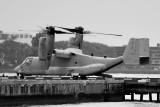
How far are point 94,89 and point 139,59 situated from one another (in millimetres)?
8580

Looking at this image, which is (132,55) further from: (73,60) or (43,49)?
(43,49)

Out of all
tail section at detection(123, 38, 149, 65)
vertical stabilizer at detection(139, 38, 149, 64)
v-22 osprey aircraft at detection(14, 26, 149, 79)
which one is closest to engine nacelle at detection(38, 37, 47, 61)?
v-22 osprey aircraft at detection(14, 26, 149, 79)

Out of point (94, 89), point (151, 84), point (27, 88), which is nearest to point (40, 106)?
point (27, 88)

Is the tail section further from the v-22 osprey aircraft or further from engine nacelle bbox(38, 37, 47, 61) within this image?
engine nacelle bbox(38, 37, 47, 61)

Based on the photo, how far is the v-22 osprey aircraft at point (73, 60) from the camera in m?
78.6

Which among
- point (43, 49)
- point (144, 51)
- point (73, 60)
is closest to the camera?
point (144, 51)

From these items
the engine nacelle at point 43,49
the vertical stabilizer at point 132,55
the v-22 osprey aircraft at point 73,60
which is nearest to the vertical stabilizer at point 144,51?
the v-22 osprey aircraft at point 73,60

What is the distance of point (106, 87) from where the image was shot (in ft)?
241

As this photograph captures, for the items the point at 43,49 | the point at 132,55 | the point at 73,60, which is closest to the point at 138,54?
the point at 132,55

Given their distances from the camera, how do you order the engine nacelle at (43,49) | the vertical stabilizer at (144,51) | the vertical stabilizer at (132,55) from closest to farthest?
the vertical stabilizer at (144,51) < the vertical stabilizer at (132,55) < the engine nacelle at (43,49)

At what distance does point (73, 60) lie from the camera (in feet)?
267

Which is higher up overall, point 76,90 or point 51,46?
point 51,46

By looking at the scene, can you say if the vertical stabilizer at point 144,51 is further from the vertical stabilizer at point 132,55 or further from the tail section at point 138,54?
the vertical stabilizer at point 132,55

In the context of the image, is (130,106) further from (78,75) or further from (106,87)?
(78,75)
